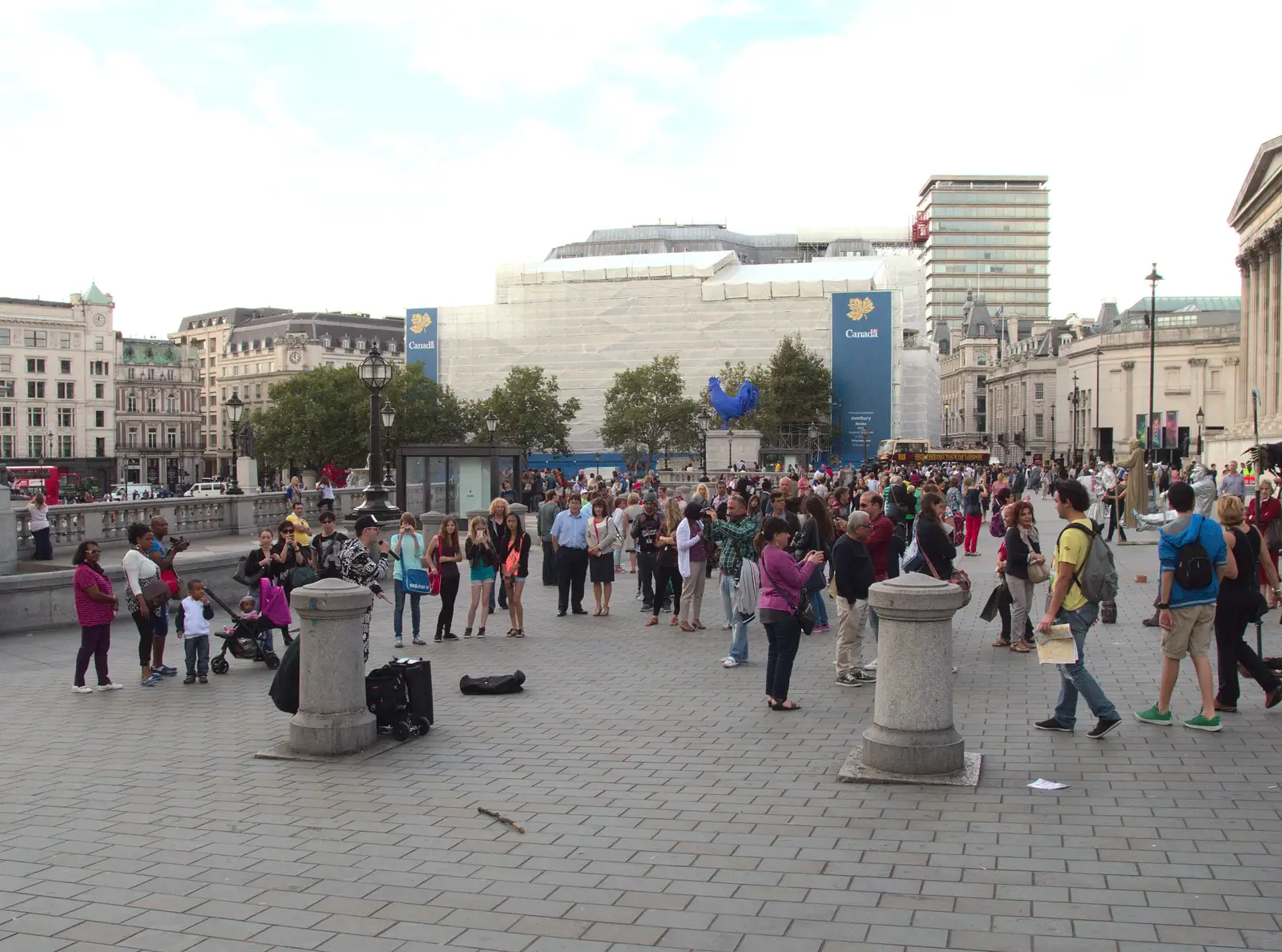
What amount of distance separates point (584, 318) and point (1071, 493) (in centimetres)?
7480

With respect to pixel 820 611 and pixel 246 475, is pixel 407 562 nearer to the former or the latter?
pixel 820 611

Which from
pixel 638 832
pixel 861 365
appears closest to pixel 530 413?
pixel 861 365

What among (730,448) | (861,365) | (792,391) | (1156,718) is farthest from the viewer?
(861,365)

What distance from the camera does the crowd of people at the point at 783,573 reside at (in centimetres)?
843

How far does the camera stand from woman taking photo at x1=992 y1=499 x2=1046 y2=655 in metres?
12.0

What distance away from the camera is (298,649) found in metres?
8.63

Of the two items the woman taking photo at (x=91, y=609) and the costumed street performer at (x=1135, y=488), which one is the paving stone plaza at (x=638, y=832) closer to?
the woman taking photo at (x=91, y=609)

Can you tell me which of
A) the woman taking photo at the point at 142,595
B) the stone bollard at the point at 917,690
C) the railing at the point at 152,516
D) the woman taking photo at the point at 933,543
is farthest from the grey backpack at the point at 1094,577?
the railing at the point at 152,516

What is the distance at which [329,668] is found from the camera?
837 cm

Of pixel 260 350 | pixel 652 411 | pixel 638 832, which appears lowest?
pixel 638 832

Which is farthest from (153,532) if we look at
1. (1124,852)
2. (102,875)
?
(1124,852)

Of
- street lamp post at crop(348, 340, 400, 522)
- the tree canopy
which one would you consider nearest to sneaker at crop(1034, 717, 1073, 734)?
street lamp post at crop(348, 340, 400, 522)

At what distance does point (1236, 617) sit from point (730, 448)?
1666 inches

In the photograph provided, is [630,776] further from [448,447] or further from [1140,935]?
[448,447]
